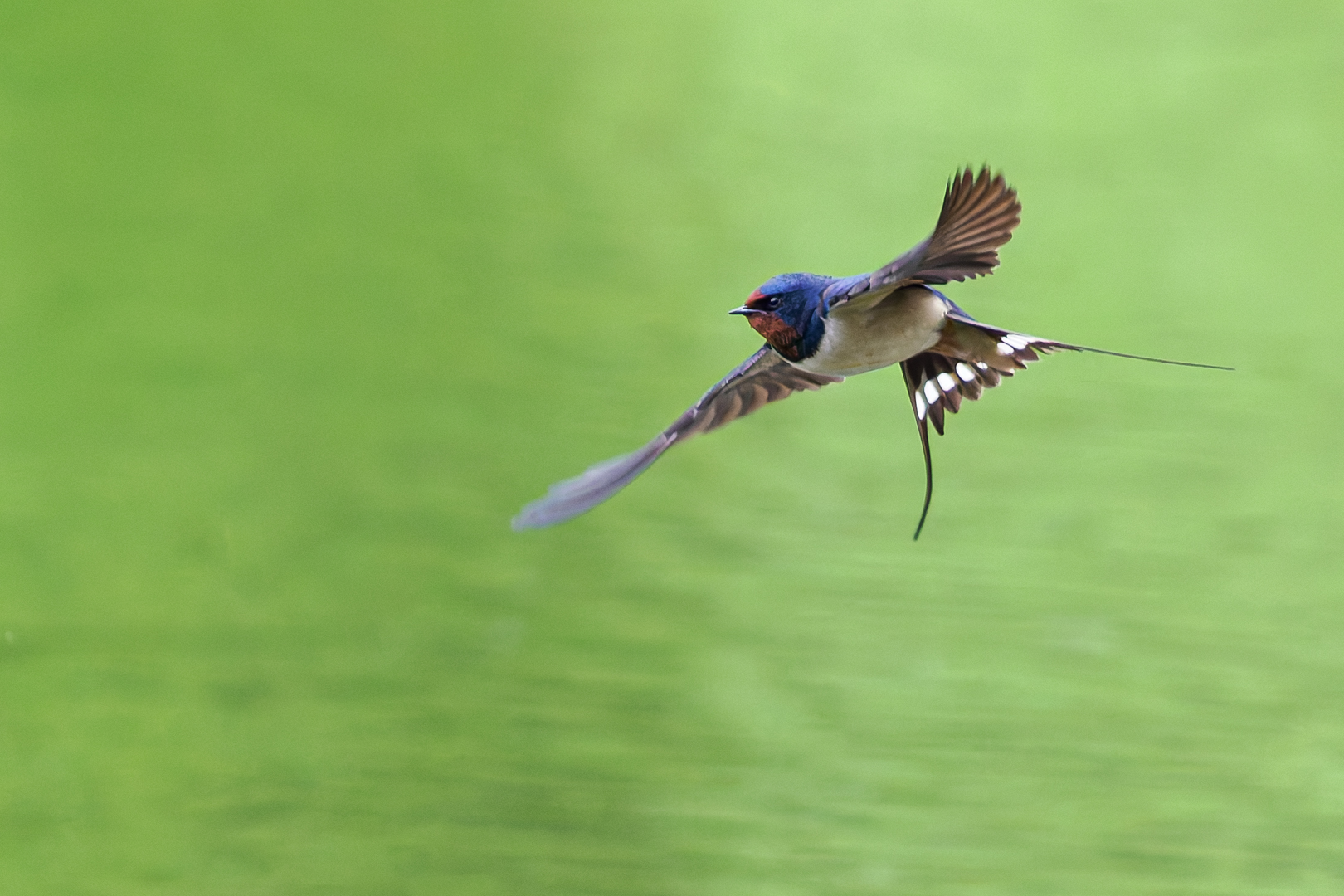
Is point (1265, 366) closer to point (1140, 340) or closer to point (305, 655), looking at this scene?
point (1140, 340)

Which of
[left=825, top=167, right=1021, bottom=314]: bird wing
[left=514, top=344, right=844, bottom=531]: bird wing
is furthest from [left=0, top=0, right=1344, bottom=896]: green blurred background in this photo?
[left=825, top=167, right=1021, bottom=314]: bird wing

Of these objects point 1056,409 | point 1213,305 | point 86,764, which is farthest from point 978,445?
point 86,764

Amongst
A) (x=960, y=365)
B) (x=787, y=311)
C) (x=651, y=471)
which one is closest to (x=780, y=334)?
(x=787, y=311)

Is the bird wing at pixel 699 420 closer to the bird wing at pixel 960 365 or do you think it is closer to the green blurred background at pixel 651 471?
the bird wing at pixel 960 365

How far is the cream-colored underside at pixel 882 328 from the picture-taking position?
66 cm

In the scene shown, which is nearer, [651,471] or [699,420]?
[699,420]

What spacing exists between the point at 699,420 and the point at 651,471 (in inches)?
45.5

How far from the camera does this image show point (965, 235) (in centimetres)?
54

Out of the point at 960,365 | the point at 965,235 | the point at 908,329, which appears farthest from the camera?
the point at 960,365

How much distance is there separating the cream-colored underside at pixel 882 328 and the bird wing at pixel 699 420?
88 mm

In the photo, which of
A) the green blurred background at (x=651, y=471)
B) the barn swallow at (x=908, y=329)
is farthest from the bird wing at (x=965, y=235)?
the green blurred background at (x=651, y=471)

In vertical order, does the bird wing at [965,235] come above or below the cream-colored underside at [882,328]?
below

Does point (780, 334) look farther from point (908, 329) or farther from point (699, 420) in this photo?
point (699, 420)

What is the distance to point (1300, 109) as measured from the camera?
2.26 meters
